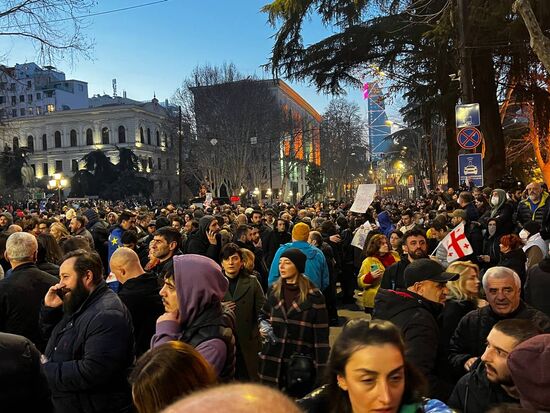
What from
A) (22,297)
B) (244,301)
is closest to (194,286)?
(22,297)

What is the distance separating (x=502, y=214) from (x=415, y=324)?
6.41m

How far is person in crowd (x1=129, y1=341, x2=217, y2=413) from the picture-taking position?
2188mm

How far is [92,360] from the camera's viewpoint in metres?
3.26

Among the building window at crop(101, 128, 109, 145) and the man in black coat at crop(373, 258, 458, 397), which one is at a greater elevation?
the building window at crop(101, 128, 109, 145)

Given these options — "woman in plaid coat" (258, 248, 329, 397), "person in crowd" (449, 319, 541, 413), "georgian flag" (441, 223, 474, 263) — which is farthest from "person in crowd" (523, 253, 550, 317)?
"person in crowd" (449, 319, 541, 413)

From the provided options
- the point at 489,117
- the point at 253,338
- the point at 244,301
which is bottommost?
the point at 253,338

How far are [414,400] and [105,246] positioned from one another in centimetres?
851

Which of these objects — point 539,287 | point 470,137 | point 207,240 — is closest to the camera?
point 539,287

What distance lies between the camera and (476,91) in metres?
19.9

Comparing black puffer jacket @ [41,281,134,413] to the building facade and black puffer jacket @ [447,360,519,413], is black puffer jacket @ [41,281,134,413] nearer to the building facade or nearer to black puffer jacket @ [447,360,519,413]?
black puffer jacket @ [447,360,519,413]

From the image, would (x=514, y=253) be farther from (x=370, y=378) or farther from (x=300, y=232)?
(x=370, y=378)

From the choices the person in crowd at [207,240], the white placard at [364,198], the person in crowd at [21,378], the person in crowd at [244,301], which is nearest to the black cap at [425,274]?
the person in crowd at [244,301]

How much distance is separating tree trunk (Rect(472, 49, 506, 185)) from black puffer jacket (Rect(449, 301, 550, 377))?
55.1 feet

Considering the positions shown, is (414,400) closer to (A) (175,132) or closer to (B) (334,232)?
(B) (334,232)
